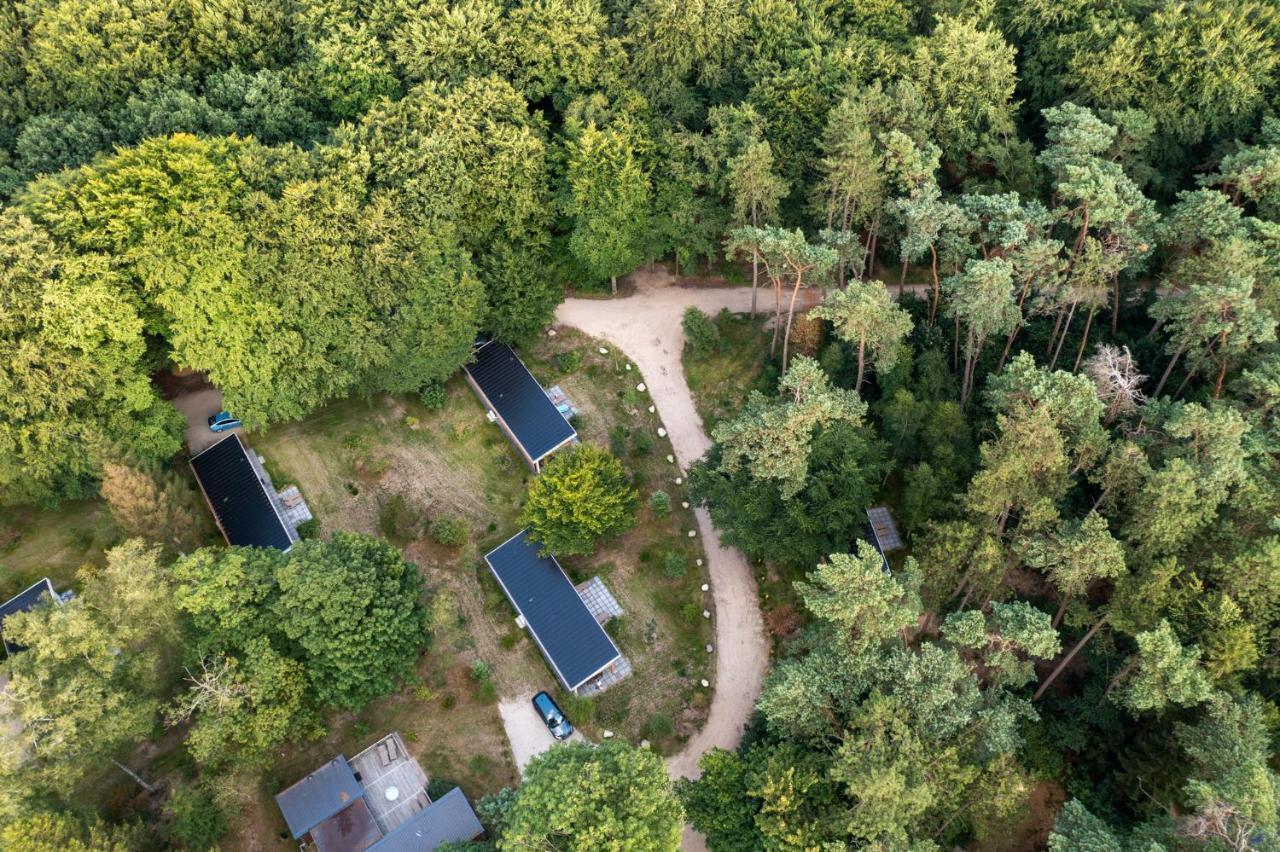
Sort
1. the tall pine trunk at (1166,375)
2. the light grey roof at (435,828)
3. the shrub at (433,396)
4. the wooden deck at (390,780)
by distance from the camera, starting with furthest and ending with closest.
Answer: the shrub at (433,396) < the tall pine trunk at (1166,375) < the wooden deck at (390,780) < the light grey roof at (435,828)

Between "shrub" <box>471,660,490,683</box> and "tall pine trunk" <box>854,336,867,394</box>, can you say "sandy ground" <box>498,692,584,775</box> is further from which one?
"tall pine trunk" <box>854,336,867,394</box>

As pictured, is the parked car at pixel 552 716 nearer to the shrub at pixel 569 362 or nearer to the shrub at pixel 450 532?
the shrub at pixel 450 532

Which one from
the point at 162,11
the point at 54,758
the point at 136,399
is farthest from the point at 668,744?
the point at 162,11

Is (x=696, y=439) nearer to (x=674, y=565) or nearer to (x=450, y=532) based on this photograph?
(x=674, y=565)

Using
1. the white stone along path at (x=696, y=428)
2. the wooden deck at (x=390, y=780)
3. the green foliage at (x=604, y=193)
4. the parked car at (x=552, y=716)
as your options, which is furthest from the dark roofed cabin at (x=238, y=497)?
the green foliage at (x=604, y=193)

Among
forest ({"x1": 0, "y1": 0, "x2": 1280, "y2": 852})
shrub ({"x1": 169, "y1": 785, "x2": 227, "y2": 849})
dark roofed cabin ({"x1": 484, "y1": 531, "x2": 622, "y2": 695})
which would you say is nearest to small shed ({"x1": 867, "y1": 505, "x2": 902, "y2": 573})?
forest ({"x1": 0, "y1": 0, "x2": 1280, "y2": 852})

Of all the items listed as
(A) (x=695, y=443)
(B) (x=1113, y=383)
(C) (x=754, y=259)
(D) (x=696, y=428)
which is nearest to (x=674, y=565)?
(A) (x=695, y=443)

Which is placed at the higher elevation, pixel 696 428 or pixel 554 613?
pixel 696 428
